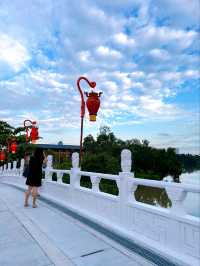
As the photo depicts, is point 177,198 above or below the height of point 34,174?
below

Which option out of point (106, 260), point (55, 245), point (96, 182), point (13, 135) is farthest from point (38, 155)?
point (13, 135)

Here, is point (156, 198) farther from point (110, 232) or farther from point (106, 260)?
point (106, 260)

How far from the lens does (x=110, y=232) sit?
5.61 metres

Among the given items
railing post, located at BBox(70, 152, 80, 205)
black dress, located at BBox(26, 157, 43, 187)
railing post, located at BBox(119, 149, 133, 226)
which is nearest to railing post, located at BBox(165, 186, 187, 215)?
railing post, located at BBox(119, 149, 133, 226)

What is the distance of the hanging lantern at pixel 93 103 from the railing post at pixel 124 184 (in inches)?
91.6

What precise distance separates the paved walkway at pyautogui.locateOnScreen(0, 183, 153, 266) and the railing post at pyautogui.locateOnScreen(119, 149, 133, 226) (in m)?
0.52

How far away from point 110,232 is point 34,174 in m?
3.78

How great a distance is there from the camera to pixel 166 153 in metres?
57.2

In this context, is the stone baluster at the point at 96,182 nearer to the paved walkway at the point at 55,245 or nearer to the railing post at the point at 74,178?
the paved walkway at the point at 55,245

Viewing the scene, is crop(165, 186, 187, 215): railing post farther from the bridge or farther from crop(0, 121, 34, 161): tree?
crop(0, 121, 34, 161): tree

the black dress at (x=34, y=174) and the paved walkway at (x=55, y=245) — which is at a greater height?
the black dress at (x=34, y=174)

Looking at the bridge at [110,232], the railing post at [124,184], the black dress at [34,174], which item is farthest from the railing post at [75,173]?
the railing post at [124,184]

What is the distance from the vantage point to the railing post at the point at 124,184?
5.44 metres

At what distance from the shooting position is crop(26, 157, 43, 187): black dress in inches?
341
